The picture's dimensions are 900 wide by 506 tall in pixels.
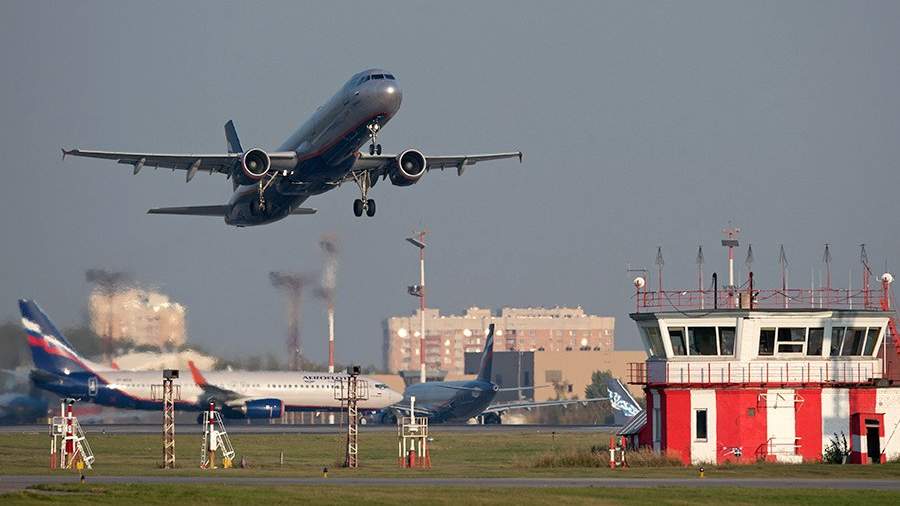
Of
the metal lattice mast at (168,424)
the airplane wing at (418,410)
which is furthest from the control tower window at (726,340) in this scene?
the airplane wing at (418,410)

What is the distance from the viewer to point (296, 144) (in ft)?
259

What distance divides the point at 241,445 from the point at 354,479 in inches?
1513

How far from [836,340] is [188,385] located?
6643cm

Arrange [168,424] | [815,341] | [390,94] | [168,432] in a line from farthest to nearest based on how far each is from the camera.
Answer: [390,94]
[168,424]
[168,432]
[815,341]

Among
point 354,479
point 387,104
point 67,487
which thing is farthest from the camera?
point 387,104

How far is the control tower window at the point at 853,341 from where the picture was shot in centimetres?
6075

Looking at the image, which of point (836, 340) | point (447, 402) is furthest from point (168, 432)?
point (447, 402)

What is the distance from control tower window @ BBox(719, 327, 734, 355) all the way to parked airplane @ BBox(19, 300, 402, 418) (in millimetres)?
60728

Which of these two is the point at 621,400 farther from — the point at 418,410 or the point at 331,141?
the point at 418,410

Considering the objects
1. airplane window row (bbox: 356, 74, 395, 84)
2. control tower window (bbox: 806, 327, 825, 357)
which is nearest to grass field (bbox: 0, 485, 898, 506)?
control tower window (bbox: 806, 327, 825, 357)

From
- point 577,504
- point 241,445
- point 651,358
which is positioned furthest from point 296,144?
point 577,504

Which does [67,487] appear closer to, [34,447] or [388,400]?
[34,447]

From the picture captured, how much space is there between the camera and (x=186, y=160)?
81.3 meters

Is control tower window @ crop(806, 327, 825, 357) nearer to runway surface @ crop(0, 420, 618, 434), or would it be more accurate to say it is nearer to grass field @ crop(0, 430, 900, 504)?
grass field @ crop(0, 430, 900, 504)
